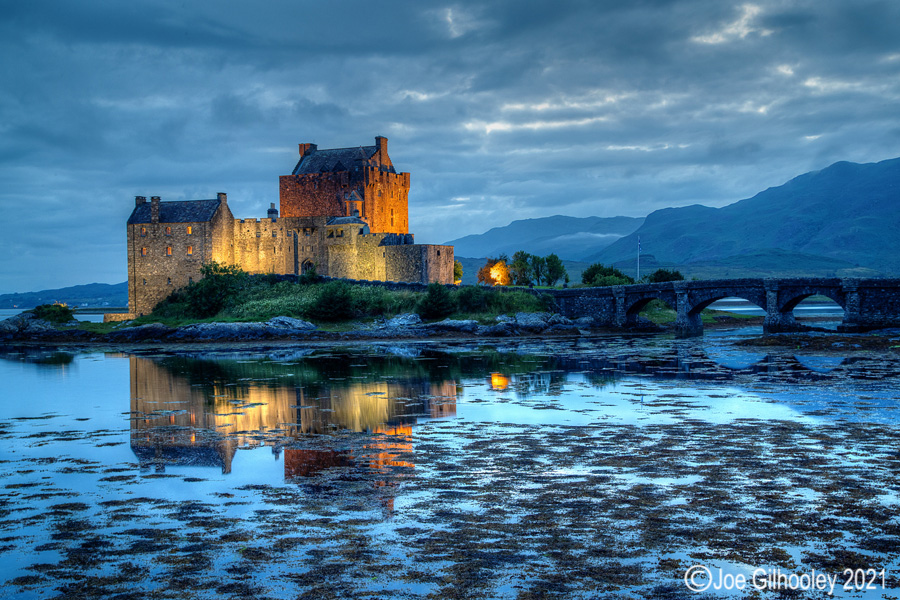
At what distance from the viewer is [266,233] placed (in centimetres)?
7119

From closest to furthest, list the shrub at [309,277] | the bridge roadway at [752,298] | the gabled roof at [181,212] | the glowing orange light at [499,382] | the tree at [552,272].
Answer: the glowing orange light at [499,382] → the bridge roadway at [752,298] → the shrub at [309,277] → the gabled roof at [181,212] → the tree at [552,272]

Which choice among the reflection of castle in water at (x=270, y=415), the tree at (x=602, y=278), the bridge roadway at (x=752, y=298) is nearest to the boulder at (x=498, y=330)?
the bridge roadway at (x=752, y=298)

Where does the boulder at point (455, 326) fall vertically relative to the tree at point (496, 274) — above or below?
below

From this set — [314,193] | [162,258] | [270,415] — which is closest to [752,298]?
[314,193]

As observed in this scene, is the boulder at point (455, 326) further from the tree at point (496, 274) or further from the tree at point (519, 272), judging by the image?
the tree at point (519, 272)

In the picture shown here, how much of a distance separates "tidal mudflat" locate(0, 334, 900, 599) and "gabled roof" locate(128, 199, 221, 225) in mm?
45158

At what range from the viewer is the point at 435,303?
5897 centimetres

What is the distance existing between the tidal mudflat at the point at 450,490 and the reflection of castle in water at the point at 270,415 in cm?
13

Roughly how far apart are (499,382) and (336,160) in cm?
5304

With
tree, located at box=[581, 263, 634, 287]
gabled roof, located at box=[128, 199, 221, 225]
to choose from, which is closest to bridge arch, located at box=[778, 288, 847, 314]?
tree, located at box=[581, 263, 634, 287]

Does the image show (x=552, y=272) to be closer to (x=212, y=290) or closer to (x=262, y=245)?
(x=262, y=245)

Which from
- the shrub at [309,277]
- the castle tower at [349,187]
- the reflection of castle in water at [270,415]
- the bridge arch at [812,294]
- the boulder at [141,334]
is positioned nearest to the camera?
the reflection of castle in water at [270,415]

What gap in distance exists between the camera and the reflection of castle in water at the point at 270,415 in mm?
14906

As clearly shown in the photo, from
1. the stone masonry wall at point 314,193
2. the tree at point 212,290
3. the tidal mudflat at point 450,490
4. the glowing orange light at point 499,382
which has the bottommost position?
the glowing orange light at point 499,382
